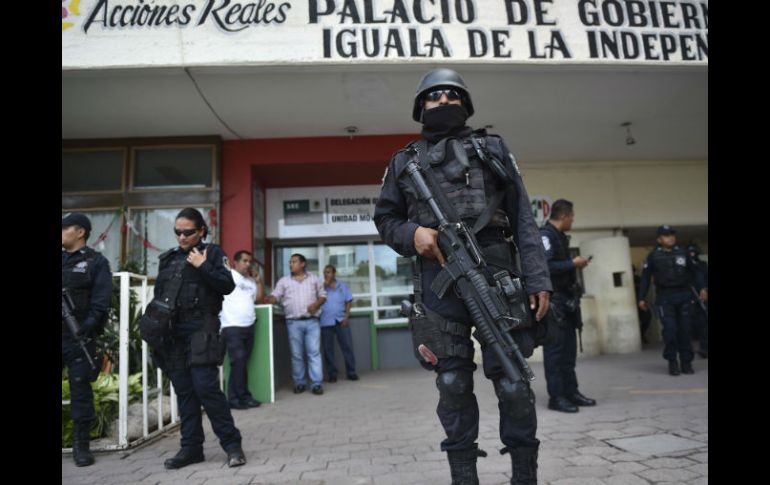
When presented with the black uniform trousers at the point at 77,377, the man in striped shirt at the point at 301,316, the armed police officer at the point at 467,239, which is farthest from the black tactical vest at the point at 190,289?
the man in striped shirt at the point at 301,316

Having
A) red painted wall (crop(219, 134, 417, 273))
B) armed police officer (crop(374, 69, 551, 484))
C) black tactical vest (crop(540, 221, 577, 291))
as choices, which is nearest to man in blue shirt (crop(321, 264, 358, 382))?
red painted wall (crop(219, 134, 417, 273))

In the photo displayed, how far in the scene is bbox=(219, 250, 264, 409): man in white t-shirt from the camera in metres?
5.85

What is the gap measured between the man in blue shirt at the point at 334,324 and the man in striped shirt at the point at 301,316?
27.9 inches

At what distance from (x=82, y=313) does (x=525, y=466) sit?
133 inches

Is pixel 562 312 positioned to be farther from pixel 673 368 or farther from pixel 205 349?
pixel 205 349

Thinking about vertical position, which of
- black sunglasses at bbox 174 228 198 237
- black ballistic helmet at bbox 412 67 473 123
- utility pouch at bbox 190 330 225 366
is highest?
black ballistic helmet at bbox 412 67 473 123

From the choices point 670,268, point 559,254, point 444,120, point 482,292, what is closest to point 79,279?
point 444,120

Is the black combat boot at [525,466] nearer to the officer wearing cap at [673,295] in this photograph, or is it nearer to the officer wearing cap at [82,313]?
the officer wearing cap at [82,313]

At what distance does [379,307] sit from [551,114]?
4474 millimetres

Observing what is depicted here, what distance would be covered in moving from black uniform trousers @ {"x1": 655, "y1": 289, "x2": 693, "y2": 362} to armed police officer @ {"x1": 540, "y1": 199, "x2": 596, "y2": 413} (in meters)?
2.25

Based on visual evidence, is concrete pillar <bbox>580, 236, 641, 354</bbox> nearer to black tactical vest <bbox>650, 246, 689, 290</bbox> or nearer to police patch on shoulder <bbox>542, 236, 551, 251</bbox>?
black tactical vest <bbox>650, 246, 689, 290</bbox>

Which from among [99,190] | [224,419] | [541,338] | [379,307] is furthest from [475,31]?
[99,190]

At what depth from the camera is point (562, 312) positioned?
4.65 metres
